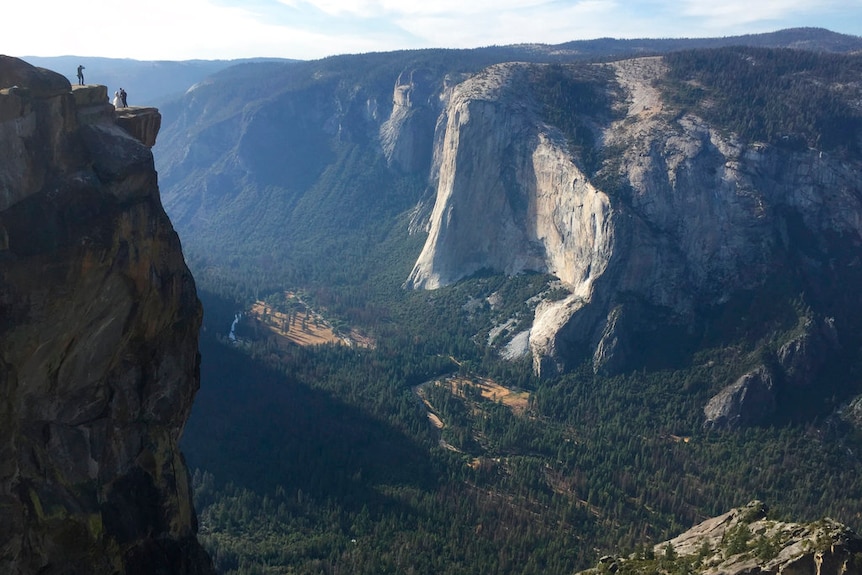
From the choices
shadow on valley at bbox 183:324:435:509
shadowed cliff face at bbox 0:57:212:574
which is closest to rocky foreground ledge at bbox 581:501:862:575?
shadowed cliff face at bbox 0:57:212:574

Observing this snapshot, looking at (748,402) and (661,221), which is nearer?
(748,402)

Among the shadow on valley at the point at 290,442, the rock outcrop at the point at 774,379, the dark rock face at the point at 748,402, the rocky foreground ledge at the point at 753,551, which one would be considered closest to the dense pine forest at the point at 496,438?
the shadow on valley at the point at 290,442

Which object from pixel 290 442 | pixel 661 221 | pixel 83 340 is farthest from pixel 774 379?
pixel 83 340

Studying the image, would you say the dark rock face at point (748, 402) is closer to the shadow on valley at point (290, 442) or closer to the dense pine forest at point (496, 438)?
the dense pine forest at point (496, 438)

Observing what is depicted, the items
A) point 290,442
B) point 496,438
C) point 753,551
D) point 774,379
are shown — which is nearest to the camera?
point 753,551

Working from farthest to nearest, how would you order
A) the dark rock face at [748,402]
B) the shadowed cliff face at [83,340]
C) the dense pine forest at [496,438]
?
the dark rock face at [748,402]
the dense pine forest at [496,438]
the shadowed cliff face at [83,340]

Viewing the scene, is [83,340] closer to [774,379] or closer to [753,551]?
[753,551]

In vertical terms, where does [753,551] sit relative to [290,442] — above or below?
above
